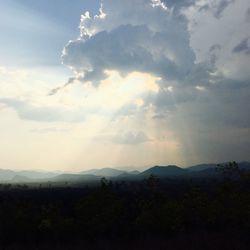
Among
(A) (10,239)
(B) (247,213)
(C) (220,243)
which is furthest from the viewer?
(A) (10,239)

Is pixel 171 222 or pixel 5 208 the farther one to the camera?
pixel 5 208

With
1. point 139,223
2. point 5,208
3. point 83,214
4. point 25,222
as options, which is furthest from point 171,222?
point 5,208

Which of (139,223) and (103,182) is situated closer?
(139,223)

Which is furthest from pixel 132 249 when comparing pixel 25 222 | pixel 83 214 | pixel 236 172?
pixel 25 222

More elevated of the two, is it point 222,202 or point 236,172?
point 236,172

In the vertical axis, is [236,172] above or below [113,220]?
above

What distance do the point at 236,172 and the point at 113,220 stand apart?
11.4 metres

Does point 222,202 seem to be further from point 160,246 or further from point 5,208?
point 5,208

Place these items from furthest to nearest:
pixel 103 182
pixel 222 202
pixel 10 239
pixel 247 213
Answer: pixel 103 182
pixel 10 239
pixel 222 202
pixel 247 213

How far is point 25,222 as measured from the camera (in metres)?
42.3

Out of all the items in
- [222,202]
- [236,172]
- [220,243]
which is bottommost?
[220,243]

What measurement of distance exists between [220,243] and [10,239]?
22.0 m

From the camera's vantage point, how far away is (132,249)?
21.3 meters

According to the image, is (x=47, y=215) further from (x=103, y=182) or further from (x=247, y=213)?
(x=247, y=213)
